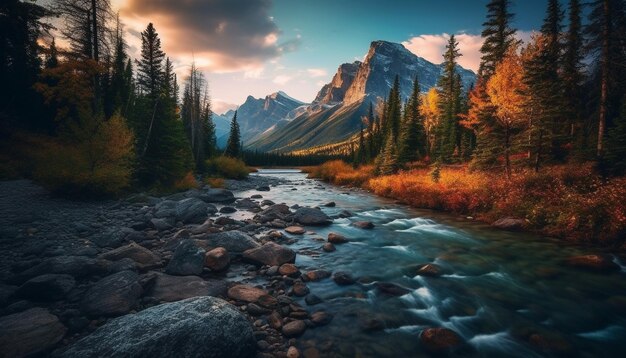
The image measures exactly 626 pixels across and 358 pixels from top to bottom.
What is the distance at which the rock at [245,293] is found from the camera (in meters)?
6.39

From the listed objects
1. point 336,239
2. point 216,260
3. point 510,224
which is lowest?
point 336,239

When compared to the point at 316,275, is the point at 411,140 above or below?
above

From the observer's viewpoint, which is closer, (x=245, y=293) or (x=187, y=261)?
(x=245, y=293)

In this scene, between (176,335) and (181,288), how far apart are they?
2.82 m

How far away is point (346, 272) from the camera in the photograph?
8625 mm

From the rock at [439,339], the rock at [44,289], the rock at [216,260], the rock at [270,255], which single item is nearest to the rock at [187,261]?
the rock at [216,260]

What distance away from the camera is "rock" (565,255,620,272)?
9.08 m

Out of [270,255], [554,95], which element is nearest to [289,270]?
[270,255]

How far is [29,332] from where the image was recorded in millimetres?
4398

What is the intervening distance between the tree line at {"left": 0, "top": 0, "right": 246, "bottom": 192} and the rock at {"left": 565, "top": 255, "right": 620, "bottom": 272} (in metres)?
21.1

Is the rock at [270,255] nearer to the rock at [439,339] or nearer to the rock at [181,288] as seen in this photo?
the rock at [181,288]

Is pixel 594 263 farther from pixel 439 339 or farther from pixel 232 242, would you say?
pixel 232 242

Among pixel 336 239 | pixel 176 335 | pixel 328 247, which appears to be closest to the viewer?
pixel 176 335

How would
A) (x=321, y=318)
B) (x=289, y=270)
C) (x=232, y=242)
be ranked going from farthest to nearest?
1. (x=232, y=242)
2. (x=289, y=270)
3. (x=321, y=318)
